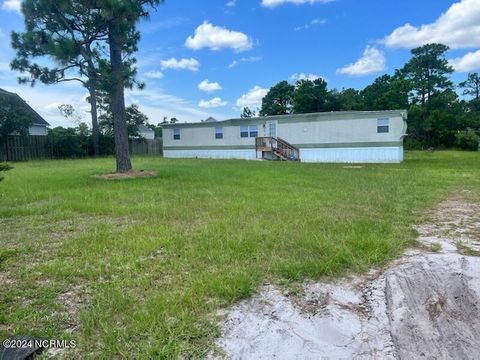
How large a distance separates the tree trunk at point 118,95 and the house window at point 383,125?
13336mm

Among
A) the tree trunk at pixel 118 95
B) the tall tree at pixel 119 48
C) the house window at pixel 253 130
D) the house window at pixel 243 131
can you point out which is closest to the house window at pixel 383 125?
the house window at pixel 253 130

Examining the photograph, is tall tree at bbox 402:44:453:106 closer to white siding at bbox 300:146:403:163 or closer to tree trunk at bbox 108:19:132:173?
white siding at bbox 300:146:403:163

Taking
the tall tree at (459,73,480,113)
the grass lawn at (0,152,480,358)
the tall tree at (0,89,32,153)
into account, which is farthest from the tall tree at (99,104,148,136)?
the tall tree at (459,73,480,113)

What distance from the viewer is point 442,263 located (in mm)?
3137

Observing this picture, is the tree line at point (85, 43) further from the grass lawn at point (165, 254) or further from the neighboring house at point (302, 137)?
the neighboring house at point (302, 137)

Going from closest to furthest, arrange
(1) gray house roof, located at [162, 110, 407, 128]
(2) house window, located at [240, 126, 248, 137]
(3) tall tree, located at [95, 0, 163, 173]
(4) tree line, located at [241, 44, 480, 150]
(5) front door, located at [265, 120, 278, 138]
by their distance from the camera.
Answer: (3) tall tree, located at [95, 0, 163, 173] → (1) gray house roof, located at [162, 110, 407, 128] → (5) front door, located at [265, 120, 278, 138] → (2) house window, located at [240, 126, 248, 137] → (4) tree line, located at [241, 44, 480, 150]

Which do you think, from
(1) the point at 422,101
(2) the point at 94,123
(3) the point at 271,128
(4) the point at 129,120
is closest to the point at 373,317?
(3) the point at 271,128

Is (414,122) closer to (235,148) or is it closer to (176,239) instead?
(235,148)

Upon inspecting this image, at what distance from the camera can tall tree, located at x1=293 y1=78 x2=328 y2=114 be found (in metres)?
36.5

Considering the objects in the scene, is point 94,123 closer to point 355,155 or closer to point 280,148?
point 280,148

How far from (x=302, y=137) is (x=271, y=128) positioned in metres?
2.06

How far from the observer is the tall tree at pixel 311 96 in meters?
36.5

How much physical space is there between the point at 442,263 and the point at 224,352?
217 centimetres

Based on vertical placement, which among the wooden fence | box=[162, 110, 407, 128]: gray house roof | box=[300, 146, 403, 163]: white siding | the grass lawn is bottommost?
the grass lawn
